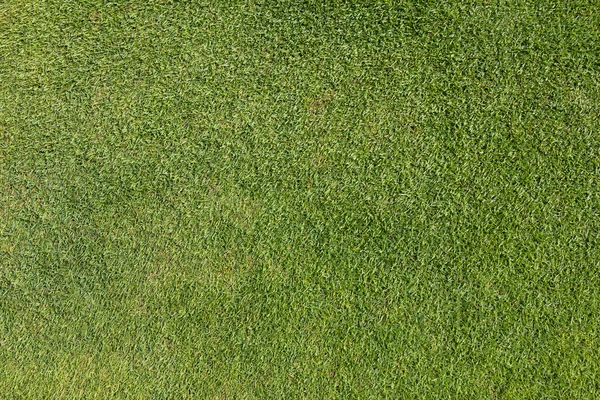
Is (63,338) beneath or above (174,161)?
beneath

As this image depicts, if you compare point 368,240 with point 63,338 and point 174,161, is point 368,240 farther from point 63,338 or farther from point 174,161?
point 63,338

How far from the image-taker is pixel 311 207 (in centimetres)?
172

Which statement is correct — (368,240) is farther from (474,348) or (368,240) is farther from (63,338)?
(63,338)

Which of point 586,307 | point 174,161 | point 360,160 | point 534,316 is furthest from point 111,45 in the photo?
point 586,307

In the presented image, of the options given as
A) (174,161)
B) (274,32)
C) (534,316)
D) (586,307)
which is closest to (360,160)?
(274,32)

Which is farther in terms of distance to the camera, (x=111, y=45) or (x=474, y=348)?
(x=111, y=45)

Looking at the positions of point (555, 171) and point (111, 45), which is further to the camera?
point (111, 45)

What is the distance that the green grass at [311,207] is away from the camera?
167cm

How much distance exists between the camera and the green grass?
1.67m

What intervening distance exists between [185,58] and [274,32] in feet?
Result: 1.33

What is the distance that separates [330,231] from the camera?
1.71 m

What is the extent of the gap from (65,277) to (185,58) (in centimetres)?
108

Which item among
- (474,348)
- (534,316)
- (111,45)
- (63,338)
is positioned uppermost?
(111,45)

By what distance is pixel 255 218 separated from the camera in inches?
68.0
